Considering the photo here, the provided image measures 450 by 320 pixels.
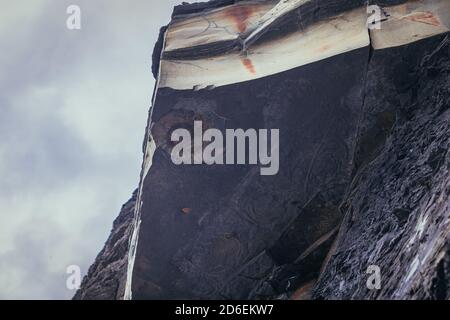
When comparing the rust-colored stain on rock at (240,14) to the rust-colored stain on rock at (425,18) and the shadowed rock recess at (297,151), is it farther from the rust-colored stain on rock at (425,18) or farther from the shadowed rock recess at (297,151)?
the rust-colored stain on rock at (425,18)

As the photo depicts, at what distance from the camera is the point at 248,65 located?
13.5 m

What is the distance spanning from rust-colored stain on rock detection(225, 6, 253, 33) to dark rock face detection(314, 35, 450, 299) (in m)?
4.64

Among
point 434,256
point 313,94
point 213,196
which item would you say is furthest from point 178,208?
point 434,256

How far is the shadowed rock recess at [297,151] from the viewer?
35.8 ft

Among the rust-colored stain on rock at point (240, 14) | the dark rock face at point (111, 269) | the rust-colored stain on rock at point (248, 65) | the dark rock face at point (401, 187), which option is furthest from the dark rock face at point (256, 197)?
the rust-colored stain on rock at point (240, 14)

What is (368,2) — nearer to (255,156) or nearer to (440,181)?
(255,156)

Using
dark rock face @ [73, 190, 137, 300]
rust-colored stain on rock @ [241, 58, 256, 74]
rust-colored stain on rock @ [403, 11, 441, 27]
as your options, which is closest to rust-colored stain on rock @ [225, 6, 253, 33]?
rust-colored stain on rock @ [241, 58, 256, 74]

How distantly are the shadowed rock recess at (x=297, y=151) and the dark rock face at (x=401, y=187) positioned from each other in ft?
0.13

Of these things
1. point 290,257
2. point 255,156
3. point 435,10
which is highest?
point 435,10

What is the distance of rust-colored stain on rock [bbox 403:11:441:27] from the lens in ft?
39.5

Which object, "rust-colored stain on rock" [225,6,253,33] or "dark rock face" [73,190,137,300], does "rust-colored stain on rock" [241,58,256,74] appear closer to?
"rust-colored stain on rock" [225,6,253,33]

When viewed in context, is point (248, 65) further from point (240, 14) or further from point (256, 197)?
point (256, 197)

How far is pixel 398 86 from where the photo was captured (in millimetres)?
11664
